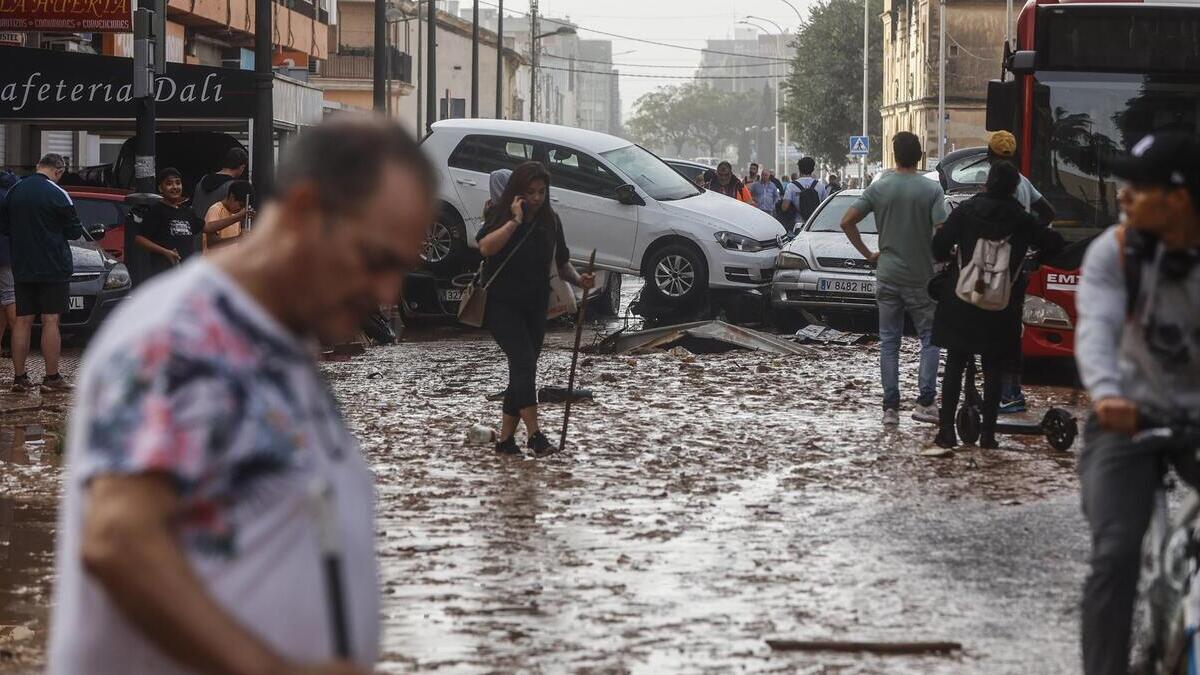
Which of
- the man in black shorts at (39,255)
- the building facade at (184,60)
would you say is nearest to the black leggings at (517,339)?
the man in black shorts at (39,255)

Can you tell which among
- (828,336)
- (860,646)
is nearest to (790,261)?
(828,336)

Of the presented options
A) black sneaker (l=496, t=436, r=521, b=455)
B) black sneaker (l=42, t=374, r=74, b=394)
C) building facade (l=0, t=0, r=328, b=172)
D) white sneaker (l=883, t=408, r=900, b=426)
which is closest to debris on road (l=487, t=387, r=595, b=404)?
white sneaker (l=883, t=408, r=900, b=426)

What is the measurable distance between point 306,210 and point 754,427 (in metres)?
10.4

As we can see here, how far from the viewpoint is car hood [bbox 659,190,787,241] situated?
2130cm

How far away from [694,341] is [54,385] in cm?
617

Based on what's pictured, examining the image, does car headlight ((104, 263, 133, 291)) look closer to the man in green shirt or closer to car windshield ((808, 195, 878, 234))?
car windshield ((808, 195, 878, 234))

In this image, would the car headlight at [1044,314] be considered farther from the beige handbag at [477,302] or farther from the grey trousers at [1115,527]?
the grey trousers at [1115,527]

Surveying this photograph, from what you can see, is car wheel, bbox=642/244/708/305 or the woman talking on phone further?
car wheel, bbox=642/244/708/305

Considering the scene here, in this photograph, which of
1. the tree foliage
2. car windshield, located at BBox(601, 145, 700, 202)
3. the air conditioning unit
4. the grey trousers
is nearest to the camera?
the grey trousers

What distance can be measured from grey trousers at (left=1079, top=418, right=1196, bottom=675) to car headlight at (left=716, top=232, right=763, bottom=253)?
54.6 ft

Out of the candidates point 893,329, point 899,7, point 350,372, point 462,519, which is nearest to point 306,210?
point 462,519

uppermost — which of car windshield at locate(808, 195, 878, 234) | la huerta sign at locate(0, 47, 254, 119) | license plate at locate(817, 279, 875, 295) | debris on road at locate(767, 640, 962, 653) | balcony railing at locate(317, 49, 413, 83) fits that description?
balcony railing at locate(317, 49, 413, 83)

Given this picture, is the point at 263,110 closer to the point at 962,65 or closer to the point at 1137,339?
the point at 1137,339

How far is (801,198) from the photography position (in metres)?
30.2
